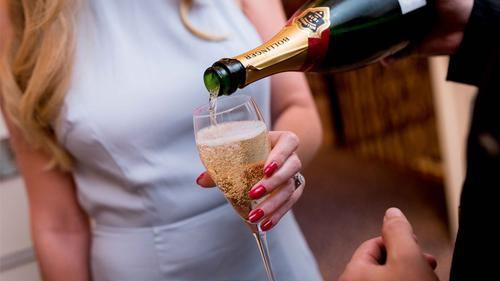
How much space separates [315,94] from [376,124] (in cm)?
62

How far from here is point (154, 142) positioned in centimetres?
84

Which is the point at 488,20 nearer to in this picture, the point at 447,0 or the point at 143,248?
the point at 447,0

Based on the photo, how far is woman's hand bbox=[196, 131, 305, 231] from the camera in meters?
0.60

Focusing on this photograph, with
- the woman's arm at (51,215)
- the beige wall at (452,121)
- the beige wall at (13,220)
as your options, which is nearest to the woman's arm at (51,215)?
the woman's arm at (51,215)

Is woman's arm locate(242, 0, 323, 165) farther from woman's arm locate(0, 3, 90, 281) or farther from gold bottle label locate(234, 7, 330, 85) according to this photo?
woman's arm locate(0, 3, 90, 281)

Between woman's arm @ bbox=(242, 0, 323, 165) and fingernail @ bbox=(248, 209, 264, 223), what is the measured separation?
27cm

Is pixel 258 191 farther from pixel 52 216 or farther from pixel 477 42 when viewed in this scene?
pixel 52 216

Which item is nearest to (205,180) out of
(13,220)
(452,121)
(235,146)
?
(235,146)

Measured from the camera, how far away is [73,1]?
867 mm

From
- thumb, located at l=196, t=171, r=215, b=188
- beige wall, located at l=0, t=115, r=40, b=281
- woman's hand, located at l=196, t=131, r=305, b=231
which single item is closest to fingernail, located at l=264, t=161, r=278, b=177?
woman's hand, located at l=196, t=131, r=305, b=231

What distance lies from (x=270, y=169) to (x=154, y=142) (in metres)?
0.30

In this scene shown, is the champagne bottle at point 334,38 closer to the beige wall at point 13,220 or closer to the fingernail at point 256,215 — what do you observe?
the fingernail at point 256,215

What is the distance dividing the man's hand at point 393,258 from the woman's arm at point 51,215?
0.58 m

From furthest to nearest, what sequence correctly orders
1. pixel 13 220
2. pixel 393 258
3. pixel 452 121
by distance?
pixel 452 121 → pixel 13 220 → pixel 393 258
